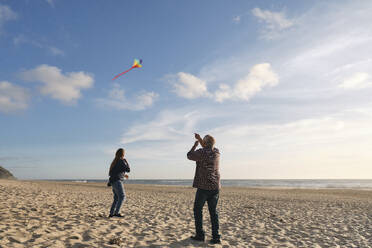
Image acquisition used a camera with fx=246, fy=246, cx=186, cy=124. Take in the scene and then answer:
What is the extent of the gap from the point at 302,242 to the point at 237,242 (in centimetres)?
165

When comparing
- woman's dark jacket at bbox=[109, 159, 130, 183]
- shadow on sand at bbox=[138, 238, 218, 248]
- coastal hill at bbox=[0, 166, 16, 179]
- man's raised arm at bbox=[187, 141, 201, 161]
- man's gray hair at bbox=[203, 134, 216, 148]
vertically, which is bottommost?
shadow on sand at bbox=[138, 238, 218, 248]

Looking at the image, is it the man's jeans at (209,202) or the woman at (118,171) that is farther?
the woman at (118,171)

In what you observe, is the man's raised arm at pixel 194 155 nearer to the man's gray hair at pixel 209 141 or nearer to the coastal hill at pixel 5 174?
the man's gray hair at pixel 209 141

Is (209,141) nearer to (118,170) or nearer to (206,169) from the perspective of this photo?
(206,169)

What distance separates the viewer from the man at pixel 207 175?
5187mm

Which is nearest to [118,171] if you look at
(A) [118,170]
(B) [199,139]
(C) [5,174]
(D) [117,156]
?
(A) [118,170]

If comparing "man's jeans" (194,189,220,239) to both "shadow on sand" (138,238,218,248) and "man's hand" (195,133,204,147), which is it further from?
"man's hand" (195,133,204,147)

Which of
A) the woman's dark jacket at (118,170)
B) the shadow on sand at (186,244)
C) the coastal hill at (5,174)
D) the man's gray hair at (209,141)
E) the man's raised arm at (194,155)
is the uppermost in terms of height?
the man's gray hair at (209,141)

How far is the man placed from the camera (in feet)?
17.0

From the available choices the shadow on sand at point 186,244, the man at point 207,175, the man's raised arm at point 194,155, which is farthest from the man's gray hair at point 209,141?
the shadow on sand at point 186,244

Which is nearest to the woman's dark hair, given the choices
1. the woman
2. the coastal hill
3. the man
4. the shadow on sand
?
the woman

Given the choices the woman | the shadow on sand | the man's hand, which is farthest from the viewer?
the woman

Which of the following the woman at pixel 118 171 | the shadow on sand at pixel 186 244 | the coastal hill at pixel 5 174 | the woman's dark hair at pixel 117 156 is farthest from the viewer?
the coastal hill at pixel 5 174

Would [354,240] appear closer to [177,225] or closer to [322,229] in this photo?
[322,229]
